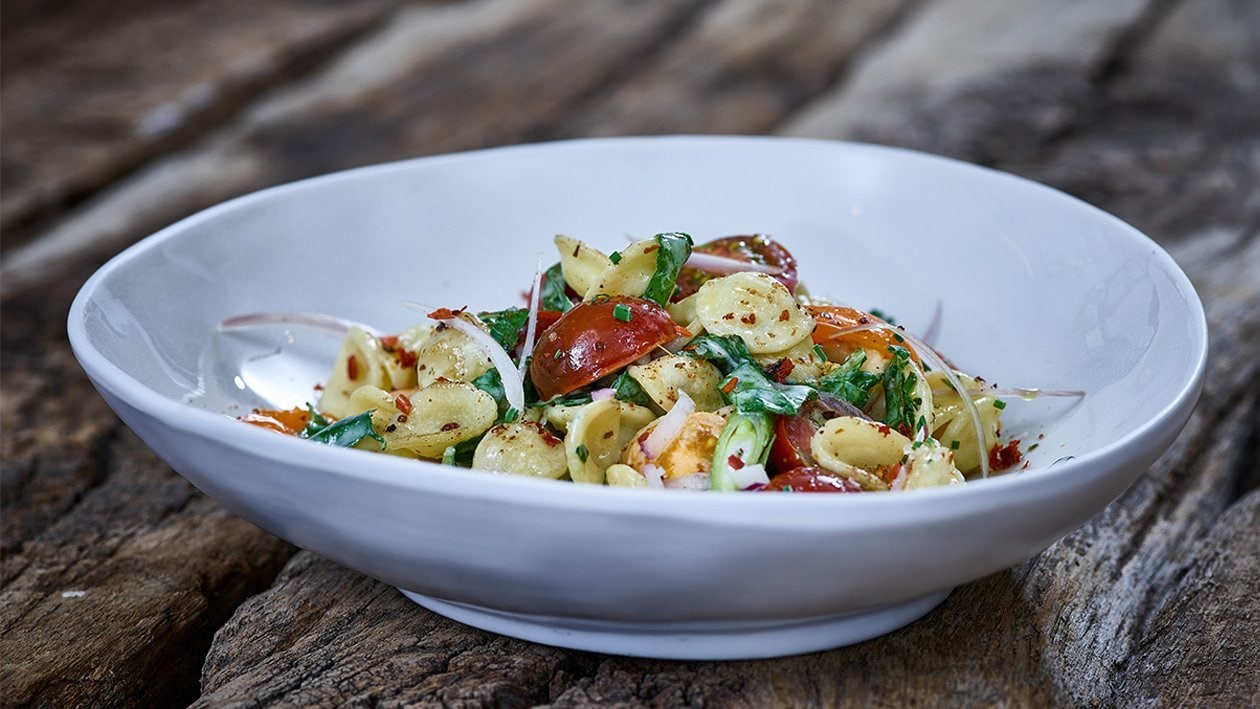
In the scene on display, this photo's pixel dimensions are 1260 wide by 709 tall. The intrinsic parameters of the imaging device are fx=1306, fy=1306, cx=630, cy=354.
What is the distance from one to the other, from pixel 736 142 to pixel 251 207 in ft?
2.29

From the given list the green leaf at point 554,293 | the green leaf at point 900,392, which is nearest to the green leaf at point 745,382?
the green leaf at point 900,392

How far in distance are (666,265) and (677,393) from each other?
19 cm

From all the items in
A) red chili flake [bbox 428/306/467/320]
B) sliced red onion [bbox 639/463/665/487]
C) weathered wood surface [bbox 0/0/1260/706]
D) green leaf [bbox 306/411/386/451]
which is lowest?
weathered wood surface [bbox 0/0/1260/706]

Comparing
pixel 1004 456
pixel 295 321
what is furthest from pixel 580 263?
pixel 1004 456

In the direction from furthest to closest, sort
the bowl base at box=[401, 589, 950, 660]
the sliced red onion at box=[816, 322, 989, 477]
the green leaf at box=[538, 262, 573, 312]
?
the green leaf at box=[538, 262, 573, 312], the sliced red onion at box=[816, 322, 989, 477], the bowl base at box=[401, 589, 950, 660]

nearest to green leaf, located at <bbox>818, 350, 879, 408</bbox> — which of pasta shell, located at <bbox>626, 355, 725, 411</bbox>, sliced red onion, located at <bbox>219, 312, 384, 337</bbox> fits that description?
pasta shell, located at <bbox>626, 355, 725, 411</bbox>

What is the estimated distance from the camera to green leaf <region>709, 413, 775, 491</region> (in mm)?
1143

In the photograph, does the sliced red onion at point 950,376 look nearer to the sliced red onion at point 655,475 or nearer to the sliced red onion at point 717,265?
the sliced red onion at point 717,265

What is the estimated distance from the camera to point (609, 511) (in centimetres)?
91

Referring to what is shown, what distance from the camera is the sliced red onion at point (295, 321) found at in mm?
1609

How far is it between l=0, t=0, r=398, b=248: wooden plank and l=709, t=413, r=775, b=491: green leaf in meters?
1.79

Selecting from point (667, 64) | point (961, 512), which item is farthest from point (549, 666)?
point (667, 64)

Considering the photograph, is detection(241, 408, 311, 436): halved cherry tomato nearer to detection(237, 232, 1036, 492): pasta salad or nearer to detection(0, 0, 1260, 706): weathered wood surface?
detection(237, 232, 1036, 492): pasta salad

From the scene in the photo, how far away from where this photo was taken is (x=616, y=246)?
6.18 ft
